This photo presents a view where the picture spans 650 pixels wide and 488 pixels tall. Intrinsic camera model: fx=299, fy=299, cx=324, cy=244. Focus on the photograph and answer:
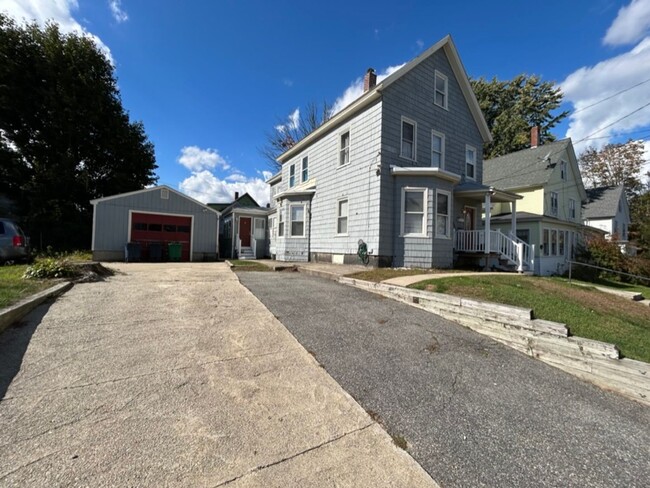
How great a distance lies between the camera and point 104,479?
1.75 metres

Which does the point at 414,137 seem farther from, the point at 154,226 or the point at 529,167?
the point at 529,167

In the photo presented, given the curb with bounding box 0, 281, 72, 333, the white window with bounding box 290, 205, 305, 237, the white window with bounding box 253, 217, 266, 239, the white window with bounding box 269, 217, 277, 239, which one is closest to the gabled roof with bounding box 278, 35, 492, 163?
the white window with bounding box 290, 205, 305, 237

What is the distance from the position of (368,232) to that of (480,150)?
843cm

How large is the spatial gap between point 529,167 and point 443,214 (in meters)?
13.7

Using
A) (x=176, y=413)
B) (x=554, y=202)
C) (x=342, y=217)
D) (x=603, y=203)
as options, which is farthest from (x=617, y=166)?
(x=176, y=413)

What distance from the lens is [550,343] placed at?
412 centimetres

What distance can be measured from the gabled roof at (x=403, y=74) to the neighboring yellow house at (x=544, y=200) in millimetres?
5385

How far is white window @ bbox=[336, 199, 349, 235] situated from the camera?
41.1 ft

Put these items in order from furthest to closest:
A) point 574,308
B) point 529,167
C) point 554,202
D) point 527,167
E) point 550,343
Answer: point 527,167 → point 529,167 → point 554,202 → point 574,308 → point 550,343

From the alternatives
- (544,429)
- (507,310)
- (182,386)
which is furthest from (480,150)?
(182,386)

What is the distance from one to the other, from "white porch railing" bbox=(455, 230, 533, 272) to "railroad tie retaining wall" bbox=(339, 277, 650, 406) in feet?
23.0

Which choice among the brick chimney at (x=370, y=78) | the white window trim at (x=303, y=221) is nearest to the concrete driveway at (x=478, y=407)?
the white window trim at (x=303, y=221)

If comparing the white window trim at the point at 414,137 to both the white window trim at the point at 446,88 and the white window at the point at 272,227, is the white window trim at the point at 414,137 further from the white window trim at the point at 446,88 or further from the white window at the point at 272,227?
the white window at the point at 272,227

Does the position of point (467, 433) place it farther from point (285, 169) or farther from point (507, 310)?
point (285, 169)
